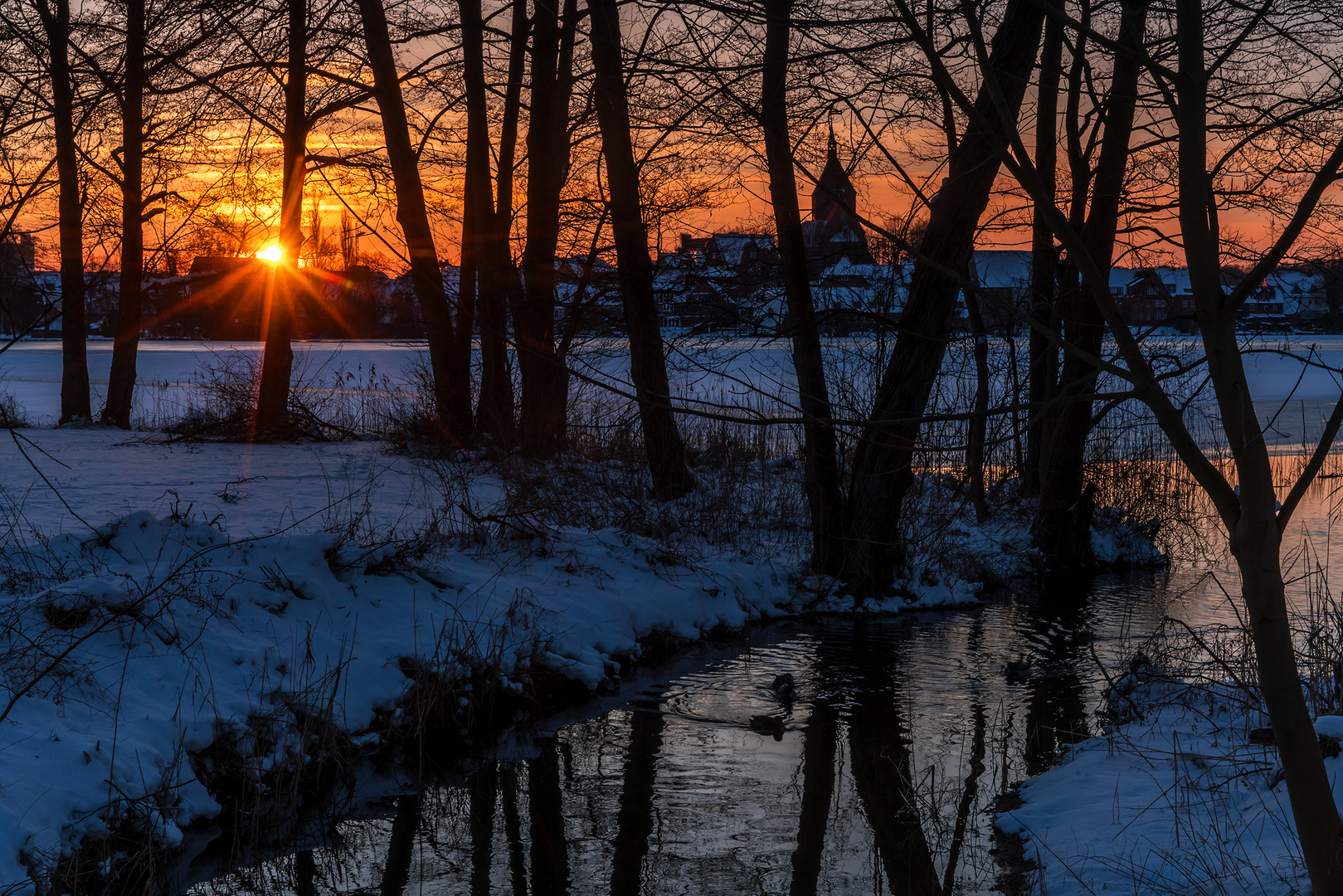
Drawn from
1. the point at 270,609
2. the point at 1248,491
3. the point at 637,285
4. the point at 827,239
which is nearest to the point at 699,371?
the point at 637,285

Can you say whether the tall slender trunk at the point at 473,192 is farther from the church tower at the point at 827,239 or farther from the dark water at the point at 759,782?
the dark water at the point at 759,782

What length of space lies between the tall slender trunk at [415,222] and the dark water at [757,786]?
26.4 feet

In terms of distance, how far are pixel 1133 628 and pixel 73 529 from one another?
8.88m

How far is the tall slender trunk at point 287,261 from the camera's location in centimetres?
1477

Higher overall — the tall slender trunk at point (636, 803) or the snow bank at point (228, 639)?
the snow bank at point (228, 639)

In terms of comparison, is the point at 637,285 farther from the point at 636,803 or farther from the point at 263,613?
the point at 636,803

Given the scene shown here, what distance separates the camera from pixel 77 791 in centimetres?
445

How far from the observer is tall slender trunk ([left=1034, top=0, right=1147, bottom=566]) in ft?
35.2

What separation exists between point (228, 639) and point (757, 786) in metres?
3.15

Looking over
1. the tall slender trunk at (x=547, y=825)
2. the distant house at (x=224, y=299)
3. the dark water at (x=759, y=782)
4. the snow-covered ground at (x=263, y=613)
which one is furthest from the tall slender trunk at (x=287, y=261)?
the tall slender trunk at (x=547, y=825)

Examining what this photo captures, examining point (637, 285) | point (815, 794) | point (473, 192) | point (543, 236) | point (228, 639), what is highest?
point (473, 192)

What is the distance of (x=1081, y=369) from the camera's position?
11125 mm

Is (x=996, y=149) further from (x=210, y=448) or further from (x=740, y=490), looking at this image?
(x=210, y=448)

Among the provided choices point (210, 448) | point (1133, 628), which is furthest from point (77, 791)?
point (210, 448)
